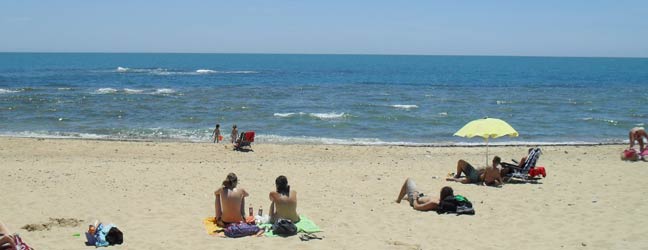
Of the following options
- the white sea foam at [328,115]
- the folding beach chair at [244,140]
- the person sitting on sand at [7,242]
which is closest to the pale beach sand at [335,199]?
the folding beach chair at [244,140]

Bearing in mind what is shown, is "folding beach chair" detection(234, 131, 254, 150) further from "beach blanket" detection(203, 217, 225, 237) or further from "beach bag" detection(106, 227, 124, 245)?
"beach bag" detection(106, 227, 124, 245)

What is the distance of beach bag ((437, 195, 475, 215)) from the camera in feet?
33.1

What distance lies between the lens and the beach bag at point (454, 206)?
33.1 feet

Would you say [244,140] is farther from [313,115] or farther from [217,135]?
[313,115]

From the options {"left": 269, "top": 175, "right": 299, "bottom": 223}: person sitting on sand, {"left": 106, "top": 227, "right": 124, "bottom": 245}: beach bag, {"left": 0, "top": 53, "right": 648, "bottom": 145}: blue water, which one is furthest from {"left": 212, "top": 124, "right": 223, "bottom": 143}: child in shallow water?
{"left": 106, "top": 227, "right": 124, "bottom": 245}: beach bag

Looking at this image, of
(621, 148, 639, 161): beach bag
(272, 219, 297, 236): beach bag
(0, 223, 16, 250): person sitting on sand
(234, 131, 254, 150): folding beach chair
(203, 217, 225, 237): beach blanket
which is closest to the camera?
(0, 223, 16, 250): person sitting on sand

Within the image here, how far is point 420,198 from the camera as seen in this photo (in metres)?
10.6

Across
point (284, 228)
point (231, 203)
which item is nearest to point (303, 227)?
point (284, 228)

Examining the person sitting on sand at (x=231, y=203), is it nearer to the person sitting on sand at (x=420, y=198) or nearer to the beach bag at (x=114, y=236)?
the beach bag at (x=114, y=236)

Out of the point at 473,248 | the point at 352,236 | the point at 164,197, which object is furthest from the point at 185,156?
the point at 473,248

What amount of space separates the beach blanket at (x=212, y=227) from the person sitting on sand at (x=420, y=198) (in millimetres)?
3452

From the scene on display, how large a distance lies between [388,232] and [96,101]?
3104cm

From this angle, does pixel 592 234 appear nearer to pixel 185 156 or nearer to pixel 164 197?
pixel 164 197

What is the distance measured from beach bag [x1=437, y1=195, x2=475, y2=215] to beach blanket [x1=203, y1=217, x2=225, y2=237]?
368 cm
